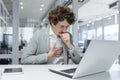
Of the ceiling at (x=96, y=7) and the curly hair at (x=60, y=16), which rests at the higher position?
the ceiling at (x=96, y=7)

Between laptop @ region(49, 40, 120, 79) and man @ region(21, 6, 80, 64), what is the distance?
57 cm

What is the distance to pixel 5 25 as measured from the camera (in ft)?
14.4

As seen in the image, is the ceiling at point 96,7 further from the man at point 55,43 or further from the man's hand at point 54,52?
the man's hand at point 54,52

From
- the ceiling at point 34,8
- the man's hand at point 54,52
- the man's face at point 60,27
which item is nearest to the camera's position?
the man's hand at point 54,52

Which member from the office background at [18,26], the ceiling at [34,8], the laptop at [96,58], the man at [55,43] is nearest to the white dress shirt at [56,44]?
the man at [55,43]

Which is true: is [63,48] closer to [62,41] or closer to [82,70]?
[62,41]

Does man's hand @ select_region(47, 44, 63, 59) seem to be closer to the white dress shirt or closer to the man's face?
the white dress shirt

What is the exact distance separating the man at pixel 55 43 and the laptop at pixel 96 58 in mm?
571

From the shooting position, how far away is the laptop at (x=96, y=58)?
0.98 m

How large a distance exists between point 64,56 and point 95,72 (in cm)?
73

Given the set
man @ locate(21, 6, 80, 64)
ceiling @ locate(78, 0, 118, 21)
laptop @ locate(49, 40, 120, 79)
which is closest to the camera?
laptop @ locate(49, 40, 120, 79)

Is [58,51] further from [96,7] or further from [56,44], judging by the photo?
[96,7]

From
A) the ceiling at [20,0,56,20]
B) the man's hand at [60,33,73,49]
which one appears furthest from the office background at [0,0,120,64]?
the man's hand at [60,33,73,49]

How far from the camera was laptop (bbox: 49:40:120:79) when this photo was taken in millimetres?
981
